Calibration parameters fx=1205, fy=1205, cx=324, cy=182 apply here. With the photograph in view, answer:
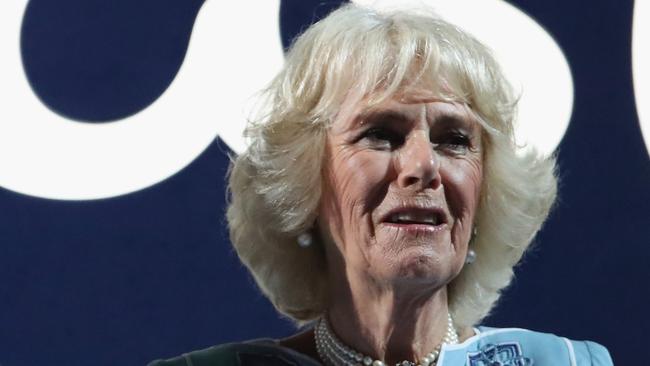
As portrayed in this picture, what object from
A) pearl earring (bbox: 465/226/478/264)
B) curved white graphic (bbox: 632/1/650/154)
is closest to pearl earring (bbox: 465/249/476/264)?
pearl earring (bbox: 465/226/478/264)

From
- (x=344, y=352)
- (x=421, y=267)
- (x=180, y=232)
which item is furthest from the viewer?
(x=180, y=232)

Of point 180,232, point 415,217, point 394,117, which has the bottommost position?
point 180,232

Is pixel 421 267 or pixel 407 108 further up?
pixel 407 108

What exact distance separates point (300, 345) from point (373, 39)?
40 centimetres

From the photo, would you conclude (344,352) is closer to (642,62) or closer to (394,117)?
(394,117)

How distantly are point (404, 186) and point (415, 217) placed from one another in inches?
1.5

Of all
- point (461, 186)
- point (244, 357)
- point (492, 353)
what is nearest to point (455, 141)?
point (461, 186)

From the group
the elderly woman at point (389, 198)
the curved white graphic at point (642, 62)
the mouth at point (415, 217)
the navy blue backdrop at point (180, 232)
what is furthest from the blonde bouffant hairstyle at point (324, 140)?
the curved white graphic at point (642, 62)

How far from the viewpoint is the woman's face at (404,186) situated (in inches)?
53.0

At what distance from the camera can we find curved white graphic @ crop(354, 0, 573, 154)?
6.66 feet

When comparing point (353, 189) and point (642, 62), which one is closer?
point (353, 189)

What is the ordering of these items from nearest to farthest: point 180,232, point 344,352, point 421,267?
point 421,267
point 344,352
point 180,232

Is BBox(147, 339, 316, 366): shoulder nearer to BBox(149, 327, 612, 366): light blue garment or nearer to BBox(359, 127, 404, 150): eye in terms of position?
BBox(149, 327, 612, 366): light blue garment

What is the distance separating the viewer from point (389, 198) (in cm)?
137
